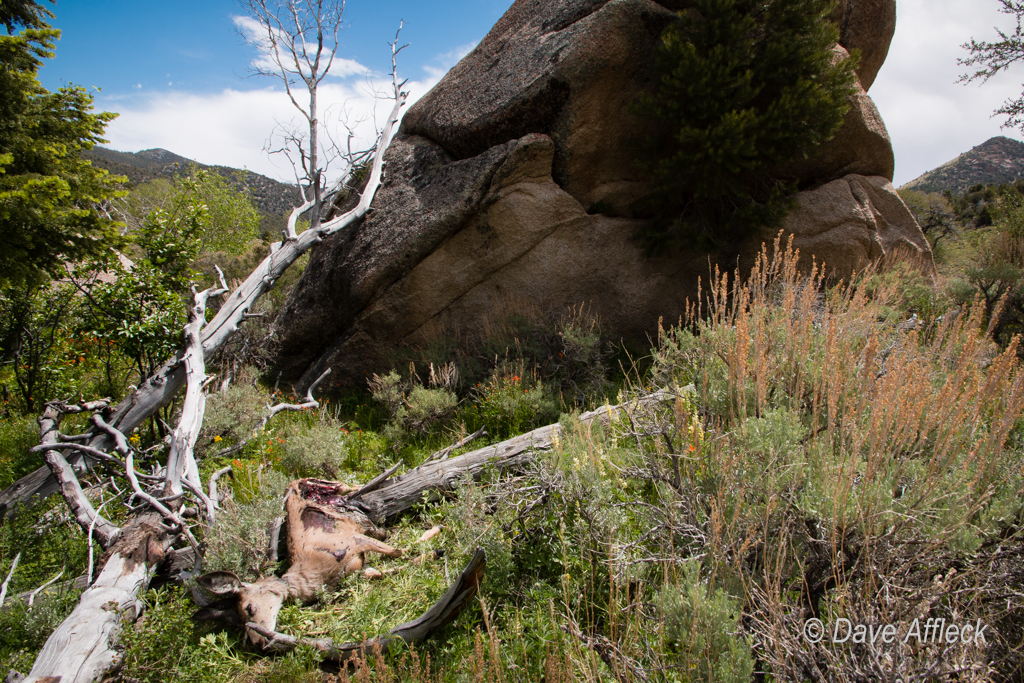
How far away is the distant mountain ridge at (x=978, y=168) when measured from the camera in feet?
118

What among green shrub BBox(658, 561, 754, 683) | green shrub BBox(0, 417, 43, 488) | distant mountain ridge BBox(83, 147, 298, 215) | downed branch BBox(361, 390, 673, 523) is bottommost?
downed branch BBox(361, 390, 673, 523)

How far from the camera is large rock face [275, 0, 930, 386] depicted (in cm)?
668

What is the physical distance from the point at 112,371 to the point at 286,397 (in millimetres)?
2621

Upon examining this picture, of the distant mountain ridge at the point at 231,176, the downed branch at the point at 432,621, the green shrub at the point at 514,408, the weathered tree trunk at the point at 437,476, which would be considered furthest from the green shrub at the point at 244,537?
the distant mountain ridge at the point at 231,176

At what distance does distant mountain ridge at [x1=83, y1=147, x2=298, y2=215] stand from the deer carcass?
23.0 metres

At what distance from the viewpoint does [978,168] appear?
37.6 m

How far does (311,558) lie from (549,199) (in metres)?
5.34

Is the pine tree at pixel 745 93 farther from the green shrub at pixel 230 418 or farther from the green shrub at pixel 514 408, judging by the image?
the green shrub at pixel 230 418

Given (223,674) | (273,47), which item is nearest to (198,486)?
(223,674)

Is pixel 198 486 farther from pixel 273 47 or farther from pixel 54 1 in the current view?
pixel 273 47

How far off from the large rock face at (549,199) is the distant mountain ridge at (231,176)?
1917cm

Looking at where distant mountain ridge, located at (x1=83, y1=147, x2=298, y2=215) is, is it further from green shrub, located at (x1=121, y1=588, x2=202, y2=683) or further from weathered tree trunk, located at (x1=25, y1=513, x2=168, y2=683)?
green shrub, located at (x1=121, y1=588, x2=202, y2=683)

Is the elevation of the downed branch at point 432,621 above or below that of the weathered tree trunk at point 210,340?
below

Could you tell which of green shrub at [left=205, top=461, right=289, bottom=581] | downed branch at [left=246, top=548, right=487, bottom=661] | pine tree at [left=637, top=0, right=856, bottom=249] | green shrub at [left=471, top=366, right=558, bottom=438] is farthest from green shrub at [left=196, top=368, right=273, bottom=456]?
pine tree at [left=637, top=0, right=856, bottom=249]
